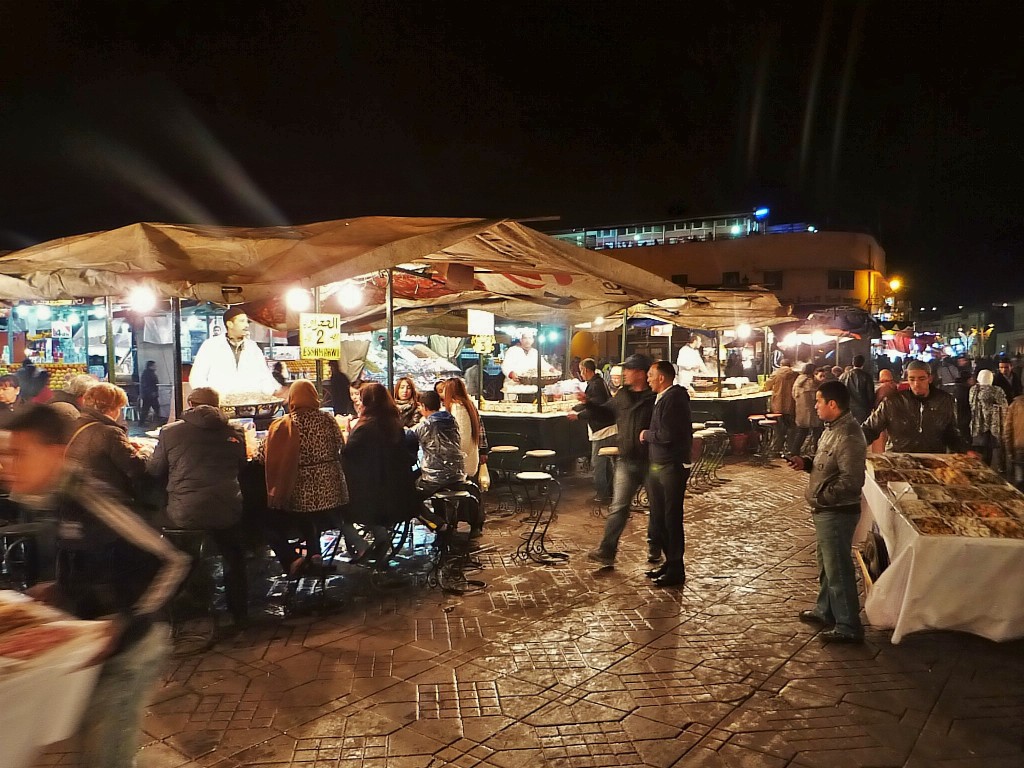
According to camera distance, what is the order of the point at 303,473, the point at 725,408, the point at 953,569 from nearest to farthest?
the point at 953,569
the point at 303,473
the point at 725,408

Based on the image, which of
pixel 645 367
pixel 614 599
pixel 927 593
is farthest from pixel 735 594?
pixel 645 367

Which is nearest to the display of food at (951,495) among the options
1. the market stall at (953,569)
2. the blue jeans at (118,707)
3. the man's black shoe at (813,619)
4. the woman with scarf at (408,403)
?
the market stall at (953,569)

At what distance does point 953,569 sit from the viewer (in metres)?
4.60

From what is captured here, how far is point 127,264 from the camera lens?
207 inches

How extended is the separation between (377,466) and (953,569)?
450cm

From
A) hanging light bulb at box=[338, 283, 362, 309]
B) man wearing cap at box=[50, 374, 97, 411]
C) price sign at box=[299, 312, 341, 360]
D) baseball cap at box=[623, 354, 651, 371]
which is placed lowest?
man wearing cap at box=[50, 374, 97, 411]

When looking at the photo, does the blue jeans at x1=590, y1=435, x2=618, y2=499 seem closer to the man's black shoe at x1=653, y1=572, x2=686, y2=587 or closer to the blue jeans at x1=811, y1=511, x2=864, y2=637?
the man's black shoe at x1=653, y1=572, x2=686, y2=587

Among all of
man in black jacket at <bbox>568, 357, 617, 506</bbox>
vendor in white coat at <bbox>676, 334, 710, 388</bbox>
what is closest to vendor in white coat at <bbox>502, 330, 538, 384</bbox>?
man in black jacket at <bbox>568, 357, 617, 506</bbox>

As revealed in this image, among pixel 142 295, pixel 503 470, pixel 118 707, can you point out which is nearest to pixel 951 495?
pixel 118 707

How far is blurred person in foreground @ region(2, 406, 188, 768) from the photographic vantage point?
252 centimetres

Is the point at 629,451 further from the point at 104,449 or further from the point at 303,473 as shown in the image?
the point at 104,449

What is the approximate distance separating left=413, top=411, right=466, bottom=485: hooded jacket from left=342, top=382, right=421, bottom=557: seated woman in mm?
406

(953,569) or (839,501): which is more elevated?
(839,501)

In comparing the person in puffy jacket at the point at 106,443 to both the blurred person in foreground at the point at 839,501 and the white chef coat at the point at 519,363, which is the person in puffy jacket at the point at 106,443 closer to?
the blurred person in foreground at the point at 839,501
